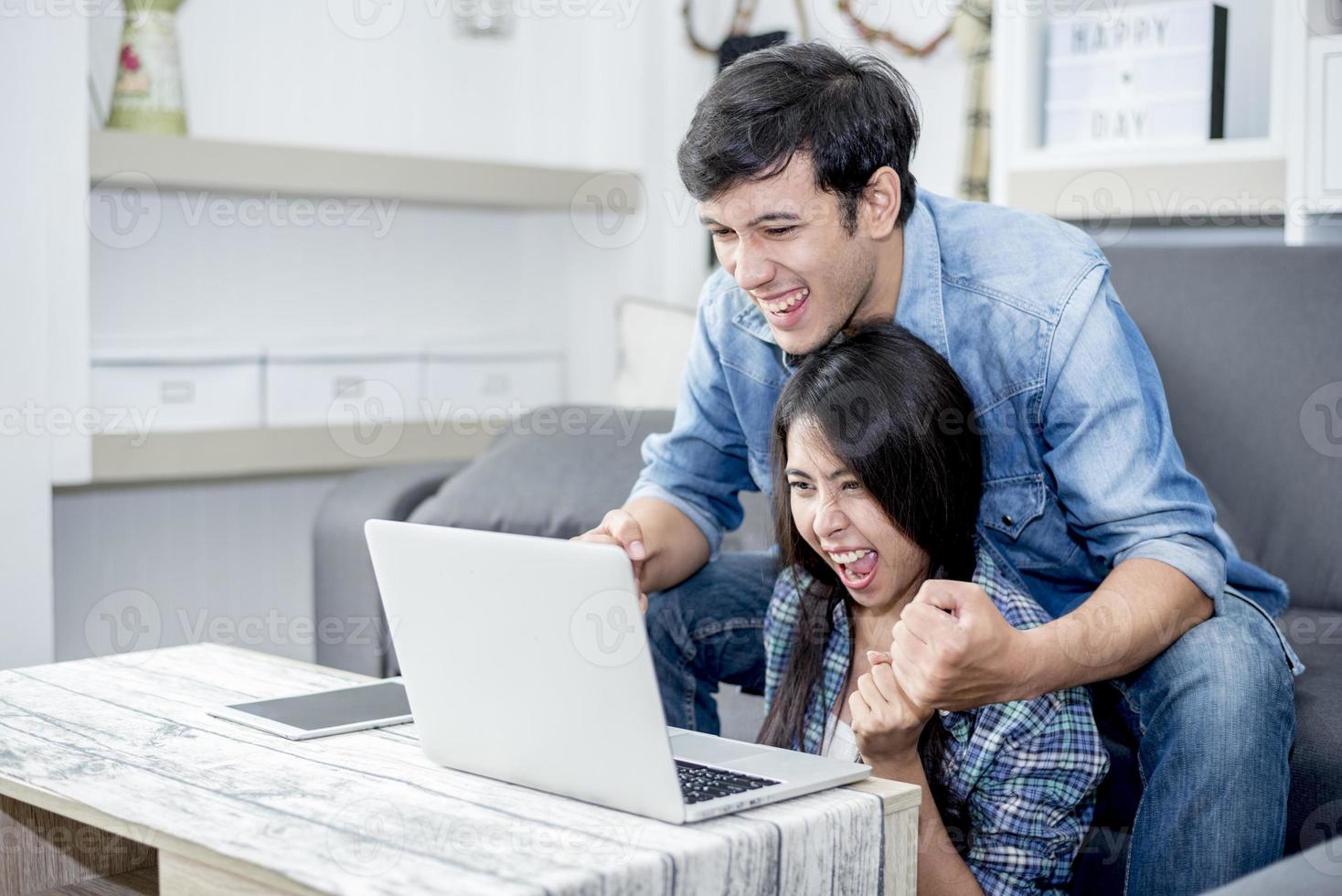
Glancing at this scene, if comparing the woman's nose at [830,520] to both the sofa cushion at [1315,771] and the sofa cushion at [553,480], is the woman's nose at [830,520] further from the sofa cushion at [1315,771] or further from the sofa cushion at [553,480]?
the sofa cushion at [553,480]

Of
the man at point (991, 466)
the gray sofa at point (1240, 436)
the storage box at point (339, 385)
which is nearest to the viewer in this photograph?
the man at point (991, 466)

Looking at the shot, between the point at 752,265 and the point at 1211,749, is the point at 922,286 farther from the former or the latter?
the point at 1211,749

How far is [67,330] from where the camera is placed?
214cm

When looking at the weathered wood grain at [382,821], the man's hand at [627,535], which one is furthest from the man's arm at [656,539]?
the weathered wood grain at [382,821]

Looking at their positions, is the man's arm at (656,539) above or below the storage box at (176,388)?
below

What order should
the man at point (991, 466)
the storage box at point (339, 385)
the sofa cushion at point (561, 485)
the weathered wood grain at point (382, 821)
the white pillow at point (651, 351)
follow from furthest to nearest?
1. the storage box at point (339, 385)
2. the white pillow at point (651, 351)
3. the sofa cushion at point (561, 485)
4. the man at point (991, 466)
5. the weathered wood grain at point (382, 821)

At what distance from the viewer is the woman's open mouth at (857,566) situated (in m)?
1.25

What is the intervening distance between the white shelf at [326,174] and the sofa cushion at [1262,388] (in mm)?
1210

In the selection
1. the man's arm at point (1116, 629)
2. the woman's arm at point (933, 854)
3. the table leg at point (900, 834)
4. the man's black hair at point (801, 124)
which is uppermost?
the man's black hair at point (801, 124)

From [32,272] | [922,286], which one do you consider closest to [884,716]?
[922,286]

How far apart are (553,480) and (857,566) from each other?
2.61ft

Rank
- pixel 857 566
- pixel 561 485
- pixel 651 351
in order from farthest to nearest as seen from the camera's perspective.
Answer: pixel 651 351 < pixel 561 485 < pixel 857 566

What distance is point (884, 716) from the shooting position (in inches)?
42.6

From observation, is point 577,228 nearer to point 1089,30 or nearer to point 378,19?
point 378,19
